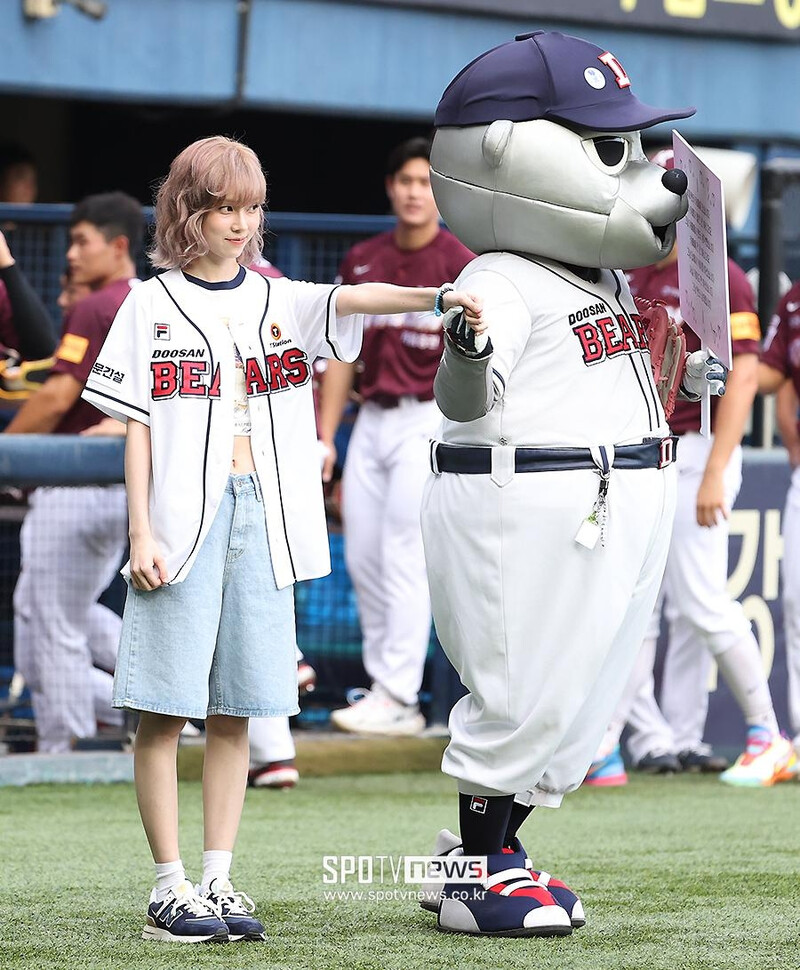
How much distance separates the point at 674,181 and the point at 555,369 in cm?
47

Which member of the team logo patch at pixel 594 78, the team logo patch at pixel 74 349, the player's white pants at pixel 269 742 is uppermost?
the team logo patch at pixel 594 78

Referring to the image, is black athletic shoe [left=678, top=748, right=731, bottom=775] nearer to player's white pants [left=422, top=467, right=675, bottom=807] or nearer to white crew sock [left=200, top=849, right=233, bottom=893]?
player's white pants [left=422, top=467, right=675, bottom=807]

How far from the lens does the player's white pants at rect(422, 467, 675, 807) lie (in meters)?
3.42

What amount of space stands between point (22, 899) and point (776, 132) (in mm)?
7524

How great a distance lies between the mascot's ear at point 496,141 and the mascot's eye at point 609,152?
0.54 ft

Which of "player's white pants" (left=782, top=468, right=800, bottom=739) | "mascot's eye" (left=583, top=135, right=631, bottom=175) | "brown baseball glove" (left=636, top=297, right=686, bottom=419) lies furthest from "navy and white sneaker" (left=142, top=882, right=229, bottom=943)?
"player's white pants" (left=782, top=468, right=800, bottom=739)

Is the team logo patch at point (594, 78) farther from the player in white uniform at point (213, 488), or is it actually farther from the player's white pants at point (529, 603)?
the player's white pants at point (529, 603)

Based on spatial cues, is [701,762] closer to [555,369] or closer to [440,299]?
[555,369]

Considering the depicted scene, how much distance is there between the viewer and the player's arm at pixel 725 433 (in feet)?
18.4

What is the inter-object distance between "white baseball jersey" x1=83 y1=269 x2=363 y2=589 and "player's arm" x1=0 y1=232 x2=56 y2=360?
4.90 feet

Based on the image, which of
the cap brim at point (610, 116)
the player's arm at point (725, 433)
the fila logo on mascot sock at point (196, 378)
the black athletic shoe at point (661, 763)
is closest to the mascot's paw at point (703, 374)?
the cap brim at point (610, 116)

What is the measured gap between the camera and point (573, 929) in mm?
3463

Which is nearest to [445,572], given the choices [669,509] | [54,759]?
[669,509]

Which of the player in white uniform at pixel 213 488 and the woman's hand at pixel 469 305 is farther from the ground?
the woman's hand at pixel 469 305
